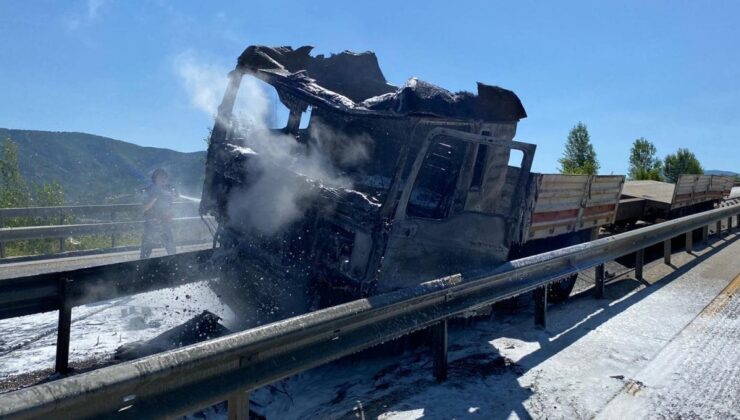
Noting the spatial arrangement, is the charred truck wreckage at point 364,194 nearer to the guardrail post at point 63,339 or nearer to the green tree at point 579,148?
the guardrail post at point 63,339

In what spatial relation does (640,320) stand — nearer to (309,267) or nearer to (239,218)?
(309,267)

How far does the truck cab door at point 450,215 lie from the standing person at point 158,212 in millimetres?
4875

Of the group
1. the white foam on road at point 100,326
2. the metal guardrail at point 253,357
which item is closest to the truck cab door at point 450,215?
the metal guardrail at point 253,357

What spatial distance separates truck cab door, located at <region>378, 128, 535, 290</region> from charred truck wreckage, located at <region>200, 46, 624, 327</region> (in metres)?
0.01

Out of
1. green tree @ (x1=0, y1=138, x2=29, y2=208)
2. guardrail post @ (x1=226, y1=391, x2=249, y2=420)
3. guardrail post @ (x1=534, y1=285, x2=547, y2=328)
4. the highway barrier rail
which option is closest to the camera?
guardrail post @ (x1=226, y1=391, x2=249, y2=420)

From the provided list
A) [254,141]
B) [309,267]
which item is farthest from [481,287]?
[254,141]

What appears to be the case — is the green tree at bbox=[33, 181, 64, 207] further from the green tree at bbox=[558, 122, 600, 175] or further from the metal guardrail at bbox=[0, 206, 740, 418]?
the green tree at bbox=[558, 122, 600, 175]

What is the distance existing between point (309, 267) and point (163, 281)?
4.75 feet

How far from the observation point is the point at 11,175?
20.5 metres

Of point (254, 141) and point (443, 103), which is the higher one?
point (443, 103)

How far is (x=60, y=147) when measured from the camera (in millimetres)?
127312

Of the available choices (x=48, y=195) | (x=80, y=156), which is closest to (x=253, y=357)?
(x=48, y=195)

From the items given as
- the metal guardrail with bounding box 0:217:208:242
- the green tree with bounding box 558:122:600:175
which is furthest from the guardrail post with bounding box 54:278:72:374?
the green tree with bounding box 558:122:600:175

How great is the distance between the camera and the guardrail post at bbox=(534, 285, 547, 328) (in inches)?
182
